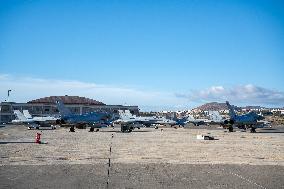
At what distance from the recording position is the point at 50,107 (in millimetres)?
159375

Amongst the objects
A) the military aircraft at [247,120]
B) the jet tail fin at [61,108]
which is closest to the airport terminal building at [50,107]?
the jet tail fin at [61,108]

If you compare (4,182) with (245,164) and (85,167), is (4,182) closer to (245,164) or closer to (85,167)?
(85,167)

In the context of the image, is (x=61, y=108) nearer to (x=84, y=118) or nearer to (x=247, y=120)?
(x=84, y=118)

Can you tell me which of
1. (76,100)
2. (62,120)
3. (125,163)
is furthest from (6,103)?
(125,163)

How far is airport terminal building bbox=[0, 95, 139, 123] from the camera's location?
14875 centimetres

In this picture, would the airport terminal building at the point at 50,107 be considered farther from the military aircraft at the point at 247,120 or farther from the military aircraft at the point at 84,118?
the military aircraft at the point at 247,120


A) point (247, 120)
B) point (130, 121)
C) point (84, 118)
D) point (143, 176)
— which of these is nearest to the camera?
point (143, 176)

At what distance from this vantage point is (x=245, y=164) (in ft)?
66.8

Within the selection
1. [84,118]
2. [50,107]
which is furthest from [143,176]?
[50,107]

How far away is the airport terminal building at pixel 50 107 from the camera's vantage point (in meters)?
149

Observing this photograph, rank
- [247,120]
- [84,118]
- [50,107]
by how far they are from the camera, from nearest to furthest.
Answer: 1. [84,118]
2. [247,120]
3. [50,107]

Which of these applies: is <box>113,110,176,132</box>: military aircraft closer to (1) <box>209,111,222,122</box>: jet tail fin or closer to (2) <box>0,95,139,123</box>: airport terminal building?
(1) <box>209,111,222,122</box>: jet tail fin

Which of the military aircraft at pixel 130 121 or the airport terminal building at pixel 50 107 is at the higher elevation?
the airport terminal building at pixel 50 107

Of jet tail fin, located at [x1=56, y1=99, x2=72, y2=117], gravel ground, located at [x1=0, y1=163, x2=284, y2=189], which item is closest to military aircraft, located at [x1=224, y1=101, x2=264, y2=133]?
jet tail fin, located at [x1=56, y1=99, x2=72, y2=117]
